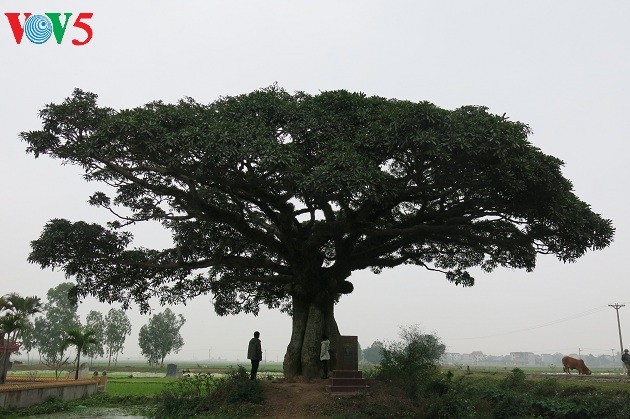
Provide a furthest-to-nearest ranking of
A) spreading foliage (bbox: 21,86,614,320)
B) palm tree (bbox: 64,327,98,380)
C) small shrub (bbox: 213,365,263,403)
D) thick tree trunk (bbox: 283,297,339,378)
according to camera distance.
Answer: palm tree (bbox: 64,327,98,380) < thick tree trunk (bbox: 283,297,339,378) < small shrub (bbox: 213,365,263,403) < spreading foliage (bbox: 21,86,614,320)

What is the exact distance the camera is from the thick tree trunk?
58.0 feet

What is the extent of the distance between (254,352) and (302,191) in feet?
21.6

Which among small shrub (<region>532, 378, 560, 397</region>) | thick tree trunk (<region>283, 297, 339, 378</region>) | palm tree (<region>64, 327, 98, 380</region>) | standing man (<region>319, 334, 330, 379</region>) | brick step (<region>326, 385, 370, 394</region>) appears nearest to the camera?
brick step (<region>326, 385, 370, 394</region>)

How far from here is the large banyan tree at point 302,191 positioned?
12.7 meters

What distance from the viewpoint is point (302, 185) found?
12.3 meters

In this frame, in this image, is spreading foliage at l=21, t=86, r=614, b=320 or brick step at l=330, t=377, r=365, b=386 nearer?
spreading foliage at l=21, t=86, r=614, b=320

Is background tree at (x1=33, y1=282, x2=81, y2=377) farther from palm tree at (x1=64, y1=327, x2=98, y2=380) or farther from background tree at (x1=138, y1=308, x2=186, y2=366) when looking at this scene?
palm tree at (x1=64, y1=327, x2=98, y2=380)

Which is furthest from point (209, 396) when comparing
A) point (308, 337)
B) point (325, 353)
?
point (308, 337)

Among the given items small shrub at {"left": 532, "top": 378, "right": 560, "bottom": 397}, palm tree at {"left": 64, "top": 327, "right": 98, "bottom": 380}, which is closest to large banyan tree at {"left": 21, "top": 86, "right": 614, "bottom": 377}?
small shrub at {"left": 532, "top": 378, "right": 560, "bottom": 397}

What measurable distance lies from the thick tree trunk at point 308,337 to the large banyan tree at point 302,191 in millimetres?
43

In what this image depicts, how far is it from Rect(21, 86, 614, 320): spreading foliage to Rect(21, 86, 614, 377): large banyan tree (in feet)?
0.15

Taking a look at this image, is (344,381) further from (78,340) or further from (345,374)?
(78,340)

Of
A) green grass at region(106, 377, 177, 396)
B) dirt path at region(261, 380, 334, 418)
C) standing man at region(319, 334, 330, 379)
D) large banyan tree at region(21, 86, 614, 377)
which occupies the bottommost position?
green grass at region(106, 377, 177, 396)

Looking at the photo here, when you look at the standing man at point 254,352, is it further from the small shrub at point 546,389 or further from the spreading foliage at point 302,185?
the small shrub at point 546,389
